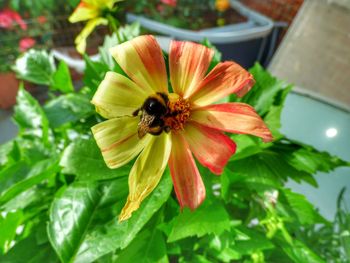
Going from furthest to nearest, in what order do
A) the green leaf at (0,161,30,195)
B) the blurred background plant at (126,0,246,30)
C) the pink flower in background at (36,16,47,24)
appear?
1. the blurred background plant at (126,0,246,30)
2. the pink flower in background at (36,16,47,24)
3. the green leaf at (0,161,30,195)

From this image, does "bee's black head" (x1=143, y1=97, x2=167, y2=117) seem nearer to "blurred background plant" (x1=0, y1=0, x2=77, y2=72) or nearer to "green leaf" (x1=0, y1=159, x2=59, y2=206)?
"green leaf" (x1=0, y1=159, x2=59, y2=206)

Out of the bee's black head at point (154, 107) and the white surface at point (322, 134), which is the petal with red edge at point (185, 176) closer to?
the bee's black head at point (154, 107)

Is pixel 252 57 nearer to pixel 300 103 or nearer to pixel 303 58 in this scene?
pixel 303 58

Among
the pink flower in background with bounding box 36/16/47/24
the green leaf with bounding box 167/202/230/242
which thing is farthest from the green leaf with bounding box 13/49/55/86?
the pink flower in background with bounding box 36/16/47/24

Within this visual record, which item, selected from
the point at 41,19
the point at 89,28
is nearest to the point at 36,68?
the point at 89,28

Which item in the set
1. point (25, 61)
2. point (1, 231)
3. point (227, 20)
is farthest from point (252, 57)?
point (1, 231)

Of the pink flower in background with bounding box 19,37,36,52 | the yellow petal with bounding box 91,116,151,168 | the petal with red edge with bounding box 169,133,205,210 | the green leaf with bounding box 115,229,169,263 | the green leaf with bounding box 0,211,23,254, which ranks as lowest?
the pink flower in background with bounding box 19,37,36,52

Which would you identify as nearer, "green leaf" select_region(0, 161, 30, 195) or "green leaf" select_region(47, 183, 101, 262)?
"green leaf" select_region(47, 183, 101, 262)

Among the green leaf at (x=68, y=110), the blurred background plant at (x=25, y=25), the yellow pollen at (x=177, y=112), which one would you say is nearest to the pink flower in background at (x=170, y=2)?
the blurred background plant at (x=25, y=25)
